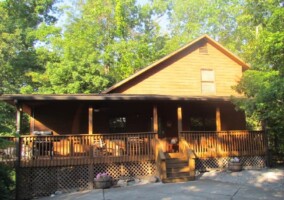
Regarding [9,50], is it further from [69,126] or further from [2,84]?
[69,126]

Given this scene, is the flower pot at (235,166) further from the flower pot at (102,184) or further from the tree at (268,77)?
the flower pot at (102,184)

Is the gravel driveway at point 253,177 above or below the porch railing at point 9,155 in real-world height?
below

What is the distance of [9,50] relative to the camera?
97.3 ft

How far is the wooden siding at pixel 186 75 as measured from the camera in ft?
60.3

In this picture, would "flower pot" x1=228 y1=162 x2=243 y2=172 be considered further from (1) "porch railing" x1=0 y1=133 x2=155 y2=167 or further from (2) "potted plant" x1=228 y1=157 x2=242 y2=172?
(1) "porch railing" x1=0 y1=133 x2=155 y2=167

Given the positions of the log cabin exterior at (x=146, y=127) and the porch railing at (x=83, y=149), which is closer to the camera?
the porch railing at (x=83, y=149)

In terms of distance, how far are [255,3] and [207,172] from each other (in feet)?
38.1

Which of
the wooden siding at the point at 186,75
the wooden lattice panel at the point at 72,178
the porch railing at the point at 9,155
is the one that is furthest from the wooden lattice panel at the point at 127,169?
the wooden siding at the point at 186,75

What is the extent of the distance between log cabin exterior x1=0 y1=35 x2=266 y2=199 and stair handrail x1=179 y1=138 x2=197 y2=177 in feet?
0.14

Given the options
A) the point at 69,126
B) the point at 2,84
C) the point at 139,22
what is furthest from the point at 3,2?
the point at 69,126

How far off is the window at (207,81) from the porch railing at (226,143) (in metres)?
4.27

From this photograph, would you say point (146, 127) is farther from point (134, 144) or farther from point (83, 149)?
point (83, 149)

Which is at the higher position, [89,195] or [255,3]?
[255,3]

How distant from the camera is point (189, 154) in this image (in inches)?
529
